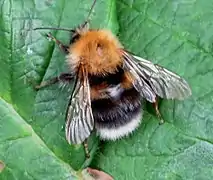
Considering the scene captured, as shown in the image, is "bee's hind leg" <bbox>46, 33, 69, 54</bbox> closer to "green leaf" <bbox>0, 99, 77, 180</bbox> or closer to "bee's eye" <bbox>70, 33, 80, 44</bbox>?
"bee's eye" <bbox>70, 33, 80, 44</bbox>

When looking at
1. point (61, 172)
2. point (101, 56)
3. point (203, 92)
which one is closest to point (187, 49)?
point (203, 92)

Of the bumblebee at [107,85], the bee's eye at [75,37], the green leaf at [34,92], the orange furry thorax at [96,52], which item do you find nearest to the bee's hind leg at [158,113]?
the bumblebee at [107,85]

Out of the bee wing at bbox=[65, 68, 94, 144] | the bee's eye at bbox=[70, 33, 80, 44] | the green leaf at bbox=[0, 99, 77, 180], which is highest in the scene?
the bee's eye at bbox=[70, 33, 80, 44]

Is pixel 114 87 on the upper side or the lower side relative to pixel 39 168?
upper

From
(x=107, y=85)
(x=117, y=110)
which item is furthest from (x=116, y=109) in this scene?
(x=107, y=85)

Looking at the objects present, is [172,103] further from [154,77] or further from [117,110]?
[117,110]

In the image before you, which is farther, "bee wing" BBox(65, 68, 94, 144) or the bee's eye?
the bee's eye

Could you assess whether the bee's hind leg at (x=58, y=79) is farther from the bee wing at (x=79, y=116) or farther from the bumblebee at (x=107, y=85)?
the bee wing at (x=79, y=116)

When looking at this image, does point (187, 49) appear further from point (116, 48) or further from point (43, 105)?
point (43, 105)

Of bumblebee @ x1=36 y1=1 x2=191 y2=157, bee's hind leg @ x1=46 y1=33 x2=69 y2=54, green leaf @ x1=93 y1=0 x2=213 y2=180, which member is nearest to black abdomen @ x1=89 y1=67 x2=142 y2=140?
bumblebee @ x1=36 y1=1 x2=191 y2=157
